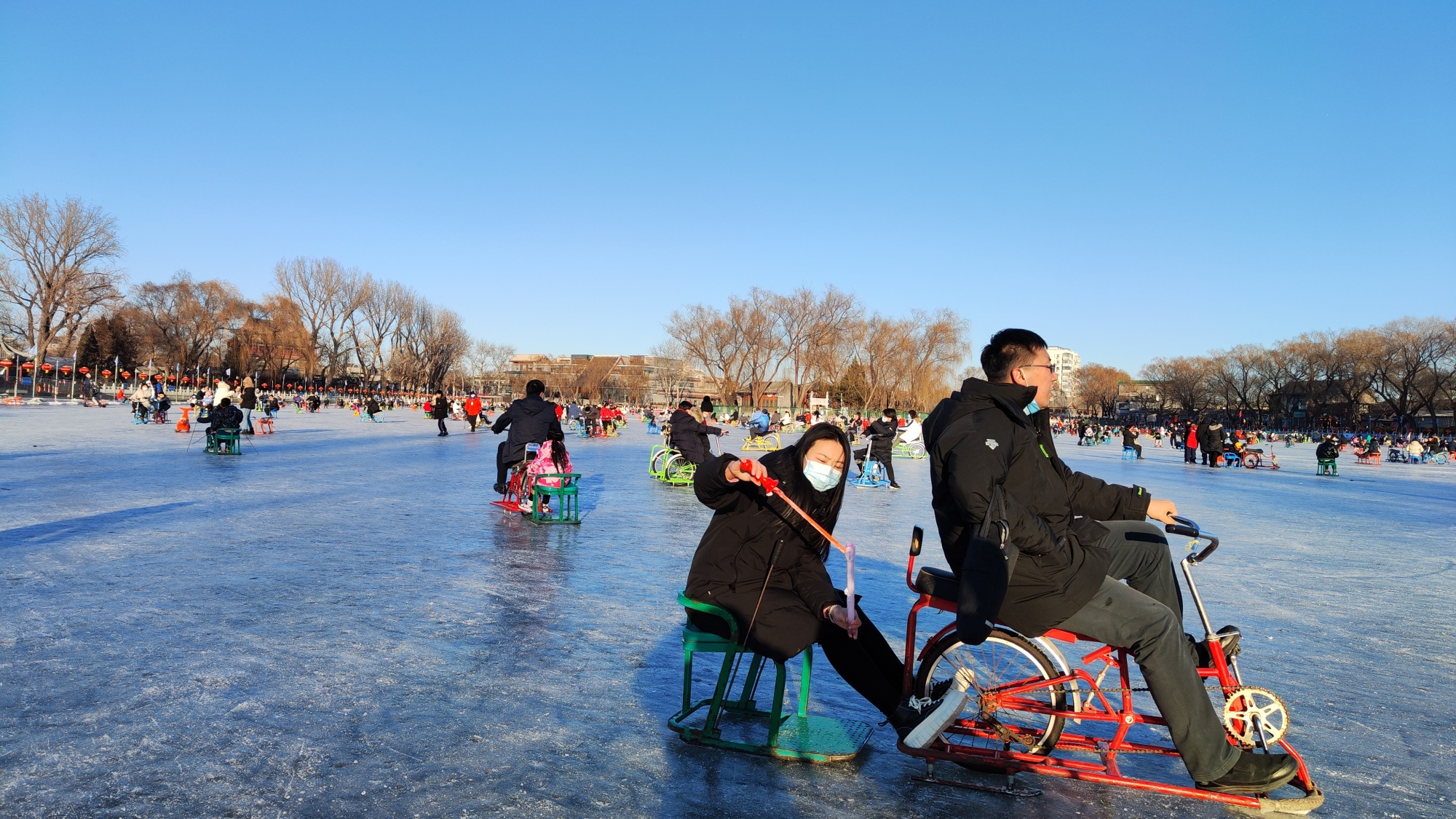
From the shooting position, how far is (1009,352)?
11.3 ft

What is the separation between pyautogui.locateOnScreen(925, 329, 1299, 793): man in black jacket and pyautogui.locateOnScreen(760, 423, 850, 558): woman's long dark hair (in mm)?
473

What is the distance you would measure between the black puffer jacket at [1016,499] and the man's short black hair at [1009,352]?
126 millimetres

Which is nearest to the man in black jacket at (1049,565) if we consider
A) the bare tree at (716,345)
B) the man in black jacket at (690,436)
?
the man in black jacket at (690,436)

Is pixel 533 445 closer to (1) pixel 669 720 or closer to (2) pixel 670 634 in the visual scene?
(2) pixel 670 634

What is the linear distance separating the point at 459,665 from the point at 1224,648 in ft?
11.3

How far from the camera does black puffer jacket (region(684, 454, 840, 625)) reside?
371 centimetres

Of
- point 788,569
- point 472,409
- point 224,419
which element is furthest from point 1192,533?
point 472,409

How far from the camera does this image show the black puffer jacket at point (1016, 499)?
3.10 metres

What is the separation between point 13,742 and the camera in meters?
3.38

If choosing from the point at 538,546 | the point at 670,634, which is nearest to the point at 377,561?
the point at 538,546

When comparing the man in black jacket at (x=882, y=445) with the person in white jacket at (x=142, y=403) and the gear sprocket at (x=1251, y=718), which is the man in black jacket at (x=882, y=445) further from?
the person in white jacket at (x=142, y=403)

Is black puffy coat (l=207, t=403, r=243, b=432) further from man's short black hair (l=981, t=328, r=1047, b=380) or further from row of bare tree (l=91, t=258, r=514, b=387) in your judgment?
row of bare tree (l=91, t=258, r=514, b=387)

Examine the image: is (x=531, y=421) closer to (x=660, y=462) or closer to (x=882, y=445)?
(x=660, y=462)

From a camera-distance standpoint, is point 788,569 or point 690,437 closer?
point 788,569
